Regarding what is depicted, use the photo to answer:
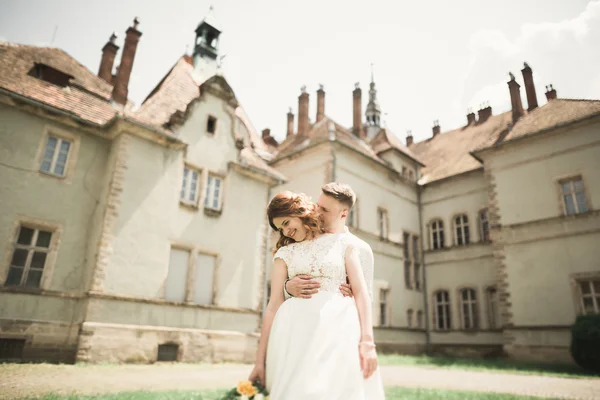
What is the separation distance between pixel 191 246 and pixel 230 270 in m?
1.84

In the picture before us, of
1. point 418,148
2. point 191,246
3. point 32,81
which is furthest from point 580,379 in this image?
point 418,148

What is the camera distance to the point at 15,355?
10.5m

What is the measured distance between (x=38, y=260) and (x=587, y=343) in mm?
17690

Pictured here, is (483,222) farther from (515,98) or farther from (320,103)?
(320,103)

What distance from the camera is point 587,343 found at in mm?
12398

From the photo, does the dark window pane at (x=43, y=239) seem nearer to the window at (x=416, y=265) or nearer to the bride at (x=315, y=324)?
the bride at (x=315, y=324)

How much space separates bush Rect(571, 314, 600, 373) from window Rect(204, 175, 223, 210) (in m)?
13.5

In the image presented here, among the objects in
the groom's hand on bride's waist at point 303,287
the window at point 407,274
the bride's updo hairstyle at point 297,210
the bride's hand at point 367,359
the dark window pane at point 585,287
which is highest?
the window at point 407,274

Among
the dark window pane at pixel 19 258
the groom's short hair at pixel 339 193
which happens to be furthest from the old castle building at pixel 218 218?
the groom's short hair at pixel 339 193

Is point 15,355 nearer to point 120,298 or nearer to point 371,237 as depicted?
point 120,298

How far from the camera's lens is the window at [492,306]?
65.9 ft

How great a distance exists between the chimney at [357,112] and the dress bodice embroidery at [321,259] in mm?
21600

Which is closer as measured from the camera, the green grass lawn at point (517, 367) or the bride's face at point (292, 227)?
the bride's face at point (292, 227)

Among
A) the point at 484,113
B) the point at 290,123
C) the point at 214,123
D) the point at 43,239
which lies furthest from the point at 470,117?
the point at 43,239
